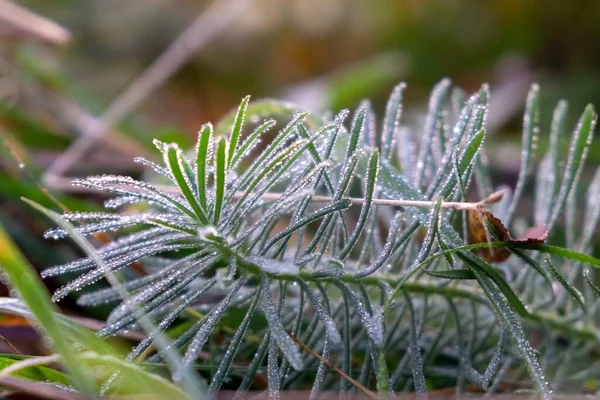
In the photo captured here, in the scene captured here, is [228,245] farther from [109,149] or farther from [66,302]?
[109,149]

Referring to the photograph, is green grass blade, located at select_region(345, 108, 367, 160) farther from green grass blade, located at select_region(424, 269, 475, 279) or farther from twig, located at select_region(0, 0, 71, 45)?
twig, located at select_region(0, 0, 71, 45)

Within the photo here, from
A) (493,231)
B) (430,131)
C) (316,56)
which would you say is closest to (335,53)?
(316,56)

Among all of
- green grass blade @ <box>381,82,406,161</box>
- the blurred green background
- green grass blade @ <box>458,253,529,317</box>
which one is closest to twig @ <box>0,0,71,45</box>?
the blurred green background

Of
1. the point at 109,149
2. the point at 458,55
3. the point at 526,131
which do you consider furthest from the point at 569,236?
the point at 458,55

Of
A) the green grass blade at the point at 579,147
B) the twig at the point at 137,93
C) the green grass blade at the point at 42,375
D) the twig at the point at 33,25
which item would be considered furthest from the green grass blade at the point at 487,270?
the twig at the point at 33,25

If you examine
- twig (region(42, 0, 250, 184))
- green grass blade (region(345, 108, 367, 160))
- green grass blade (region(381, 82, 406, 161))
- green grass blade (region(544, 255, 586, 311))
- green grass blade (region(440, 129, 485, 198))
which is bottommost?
green grass blade (region(544, 255, 586, 311))
